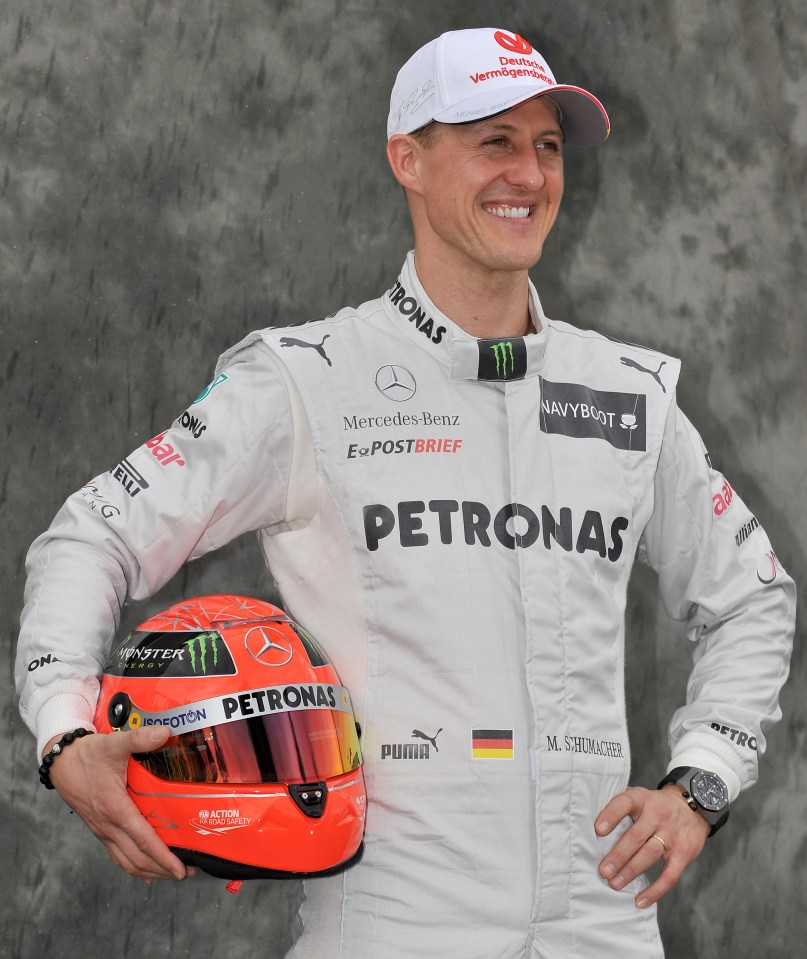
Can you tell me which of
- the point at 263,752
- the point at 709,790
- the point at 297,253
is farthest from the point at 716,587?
the point at 297,253

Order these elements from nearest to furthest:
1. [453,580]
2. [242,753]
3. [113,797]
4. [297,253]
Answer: [113,797], [242,753], [453,580], [297,253]

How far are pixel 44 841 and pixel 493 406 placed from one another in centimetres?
156

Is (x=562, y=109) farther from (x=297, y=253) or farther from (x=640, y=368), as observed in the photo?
(x=297, y=253)

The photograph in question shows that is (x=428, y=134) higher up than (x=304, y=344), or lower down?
higher up

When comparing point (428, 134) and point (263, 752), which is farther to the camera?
point (428, 134)

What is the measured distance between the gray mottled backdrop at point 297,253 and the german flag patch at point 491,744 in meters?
1.38

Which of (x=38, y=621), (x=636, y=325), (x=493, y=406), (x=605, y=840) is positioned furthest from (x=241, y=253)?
(x=605, y=840)

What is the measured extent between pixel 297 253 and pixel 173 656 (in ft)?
5.14

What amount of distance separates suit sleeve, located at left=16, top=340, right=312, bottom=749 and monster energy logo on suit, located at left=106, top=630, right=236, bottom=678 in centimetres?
3

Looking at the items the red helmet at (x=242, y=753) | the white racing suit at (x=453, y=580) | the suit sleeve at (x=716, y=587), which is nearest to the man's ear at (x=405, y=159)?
the white racing suit at (x=453, y=580)

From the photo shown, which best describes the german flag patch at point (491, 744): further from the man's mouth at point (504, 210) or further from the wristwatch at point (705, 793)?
the man's mouth at point (504, 210)

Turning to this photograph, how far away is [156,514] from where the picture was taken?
170 centimetres

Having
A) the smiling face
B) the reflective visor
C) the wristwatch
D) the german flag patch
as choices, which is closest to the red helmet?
the reflective visor

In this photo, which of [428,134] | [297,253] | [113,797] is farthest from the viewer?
[297,253]
